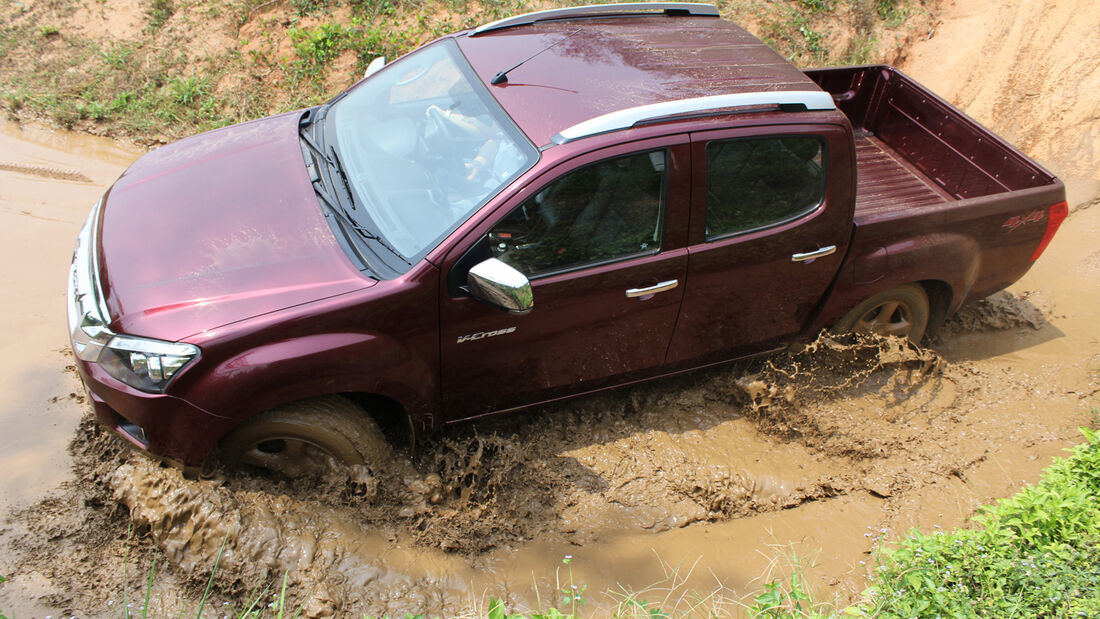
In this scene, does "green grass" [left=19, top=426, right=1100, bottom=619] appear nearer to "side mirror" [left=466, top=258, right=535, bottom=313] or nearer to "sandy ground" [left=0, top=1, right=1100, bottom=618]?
"sandy ground" [left=0, top=1, right=1100, bottom=618]

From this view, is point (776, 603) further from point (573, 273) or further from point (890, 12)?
point (890, 12)

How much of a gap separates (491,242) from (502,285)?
279mm

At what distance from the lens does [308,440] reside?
333 cm

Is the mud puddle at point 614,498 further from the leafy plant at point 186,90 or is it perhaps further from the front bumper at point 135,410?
the leafy plant at point 186,90

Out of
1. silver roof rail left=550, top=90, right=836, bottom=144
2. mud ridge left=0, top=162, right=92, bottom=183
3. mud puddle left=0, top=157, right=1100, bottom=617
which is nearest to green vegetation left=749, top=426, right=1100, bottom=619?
mud puddle left=0, top=157, right=1100, bottom=617

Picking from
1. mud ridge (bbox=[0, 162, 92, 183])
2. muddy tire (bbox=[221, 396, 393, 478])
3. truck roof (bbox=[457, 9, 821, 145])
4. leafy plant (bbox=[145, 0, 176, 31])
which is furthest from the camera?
leafy plant (bbox=[145, 0, 176, 31])

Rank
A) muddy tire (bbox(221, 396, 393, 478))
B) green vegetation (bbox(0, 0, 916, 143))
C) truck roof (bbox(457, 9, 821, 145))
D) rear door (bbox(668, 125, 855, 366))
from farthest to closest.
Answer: green vegetation (bbox(0, 0, 916, 143)), rear door (bbox(668, 125, 855, 366)), truck roof (bbox(457, 9, 821, 145)), muddy tire (bbox(221, 396, 393, 478))

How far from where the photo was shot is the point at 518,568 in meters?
3.58

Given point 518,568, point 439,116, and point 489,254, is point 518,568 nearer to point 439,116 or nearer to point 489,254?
point 489,254

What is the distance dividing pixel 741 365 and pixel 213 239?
285 cm

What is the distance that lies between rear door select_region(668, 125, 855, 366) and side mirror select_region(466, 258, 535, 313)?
37.7 inches

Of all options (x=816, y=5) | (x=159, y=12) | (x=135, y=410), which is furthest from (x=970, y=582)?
(x=159, y=12)

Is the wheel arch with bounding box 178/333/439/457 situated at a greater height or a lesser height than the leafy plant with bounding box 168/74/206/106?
greater

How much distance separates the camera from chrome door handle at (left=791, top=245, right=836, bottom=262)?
3.86 m
